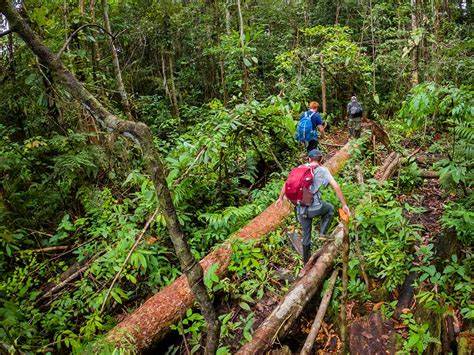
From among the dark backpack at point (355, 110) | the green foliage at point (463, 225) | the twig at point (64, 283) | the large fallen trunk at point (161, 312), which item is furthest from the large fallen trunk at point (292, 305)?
the dark backpack at point (355, 110)

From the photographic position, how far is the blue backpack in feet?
28.2

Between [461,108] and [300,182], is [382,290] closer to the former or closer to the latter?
[300,182]

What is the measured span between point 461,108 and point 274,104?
13.1 feet

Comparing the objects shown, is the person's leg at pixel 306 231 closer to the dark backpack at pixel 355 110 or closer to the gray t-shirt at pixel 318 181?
the gray t-shirt at pixel 318 181

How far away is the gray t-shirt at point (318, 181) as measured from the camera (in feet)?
15.8

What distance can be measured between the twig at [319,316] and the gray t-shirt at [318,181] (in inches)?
39.2

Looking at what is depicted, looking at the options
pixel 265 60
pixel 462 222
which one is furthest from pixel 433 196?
pixel 265 60

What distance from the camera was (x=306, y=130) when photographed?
860 centimetres

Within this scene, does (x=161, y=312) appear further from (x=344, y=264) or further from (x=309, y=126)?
(x=309, y=126)

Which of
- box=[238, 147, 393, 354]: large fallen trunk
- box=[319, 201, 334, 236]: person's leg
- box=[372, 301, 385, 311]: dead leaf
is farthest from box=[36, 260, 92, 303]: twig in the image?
box=[372, 301, 385, 311]: dead leaf

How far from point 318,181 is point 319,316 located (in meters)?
1.84

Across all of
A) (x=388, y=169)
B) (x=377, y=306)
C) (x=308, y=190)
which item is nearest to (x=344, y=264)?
(x=377, y=306)

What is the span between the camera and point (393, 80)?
16.1 meters

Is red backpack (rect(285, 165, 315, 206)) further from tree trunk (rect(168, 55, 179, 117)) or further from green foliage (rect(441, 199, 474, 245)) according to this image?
tree trunk (rect(168, 55, 179, 117))
